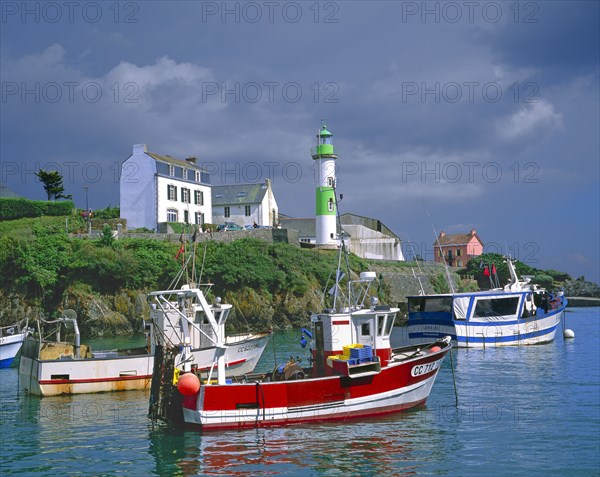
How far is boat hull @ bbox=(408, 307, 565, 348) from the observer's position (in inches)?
1468

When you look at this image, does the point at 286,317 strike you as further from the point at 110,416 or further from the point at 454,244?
the point at 454,244

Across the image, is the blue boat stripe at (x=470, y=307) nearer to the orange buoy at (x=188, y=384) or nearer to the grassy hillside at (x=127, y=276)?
the grassy hillside at (x=127, y=276)

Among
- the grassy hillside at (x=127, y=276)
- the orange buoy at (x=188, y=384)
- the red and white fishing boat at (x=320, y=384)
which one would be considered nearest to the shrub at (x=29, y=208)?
the grassy hillside at (x=127, y=276)

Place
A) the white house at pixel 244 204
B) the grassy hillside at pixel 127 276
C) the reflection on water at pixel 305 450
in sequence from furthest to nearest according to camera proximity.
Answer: the white house at pixel 244 204, the grassy hillside at pixel 127 276, the reflection on water at pixel 305 450

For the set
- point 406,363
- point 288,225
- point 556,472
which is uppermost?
point 288,225

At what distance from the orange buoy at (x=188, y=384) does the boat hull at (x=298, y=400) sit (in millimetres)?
362

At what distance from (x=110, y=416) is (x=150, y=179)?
4377cm

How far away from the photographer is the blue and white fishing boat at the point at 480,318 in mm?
37281

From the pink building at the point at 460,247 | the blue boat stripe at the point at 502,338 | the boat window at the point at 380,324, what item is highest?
the pink building at the point at 460,247

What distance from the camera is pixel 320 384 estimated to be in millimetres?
18625

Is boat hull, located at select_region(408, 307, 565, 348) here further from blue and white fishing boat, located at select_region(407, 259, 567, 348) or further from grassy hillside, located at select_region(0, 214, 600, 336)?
grassy hillside, located at select_region(0, 214, 600, 336)

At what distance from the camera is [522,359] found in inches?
1305

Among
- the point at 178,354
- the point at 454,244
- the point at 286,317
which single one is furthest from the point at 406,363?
the point at 454,244

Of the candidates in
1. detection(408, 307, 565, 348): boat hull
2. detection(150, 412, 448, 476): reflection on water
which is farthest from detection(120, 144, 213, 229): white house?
detection(150, 412, 448, 476): reflection on water
